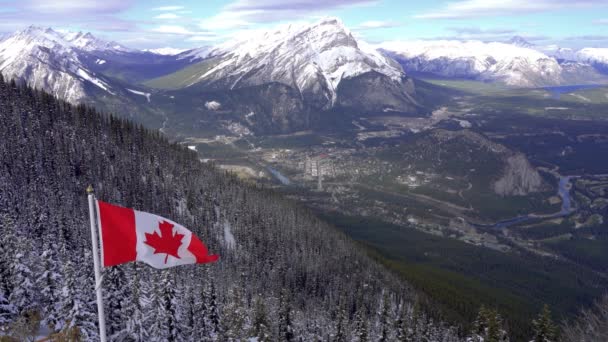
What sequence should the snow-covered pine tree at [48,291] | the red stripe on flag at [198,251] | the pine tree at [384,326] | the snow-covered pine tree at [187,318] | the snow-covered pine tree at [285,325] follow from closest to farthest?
the red stripe on flag at [198,251]
the snow-covered pine tree at [48,291]
the snow-covered pine tree at [187,318]
the snow-covered pine tree at [285,325]
the pine tree at [384,326]

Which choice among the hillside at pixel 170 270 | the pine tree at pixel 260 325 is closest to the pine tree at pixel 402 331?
the hillside at pixel 170 270

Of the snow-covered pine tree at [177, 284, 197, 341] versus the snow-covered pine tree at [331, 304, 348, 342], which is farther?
the snow-covered pine tree at [331, 304, 348, 342]

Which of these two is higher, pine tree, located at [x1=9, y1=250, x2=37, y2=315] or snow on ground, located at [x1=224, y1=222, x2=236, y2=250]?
pine tree, located at [x1=9, y1=250, x2=37, y2=315]

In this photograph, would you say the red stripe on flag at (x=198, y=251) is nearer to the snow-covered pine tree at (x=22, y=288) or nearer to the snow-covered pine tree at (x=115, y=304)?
the snow-covered pine tree at (x=115, y=304)

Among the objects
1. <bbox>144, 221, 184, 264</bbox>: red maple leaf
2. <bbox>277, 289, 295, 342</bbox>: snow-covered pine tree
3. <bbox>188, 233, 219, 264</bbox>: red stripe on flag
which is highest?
<bbox>144, 221, 184, 264</bbox>: red maple leaf

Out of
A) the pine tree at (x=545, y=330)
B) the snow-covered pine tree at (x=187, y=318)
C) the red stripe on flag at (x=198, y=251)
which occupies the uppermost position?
the red stripe on flag at (x=198, y=251)

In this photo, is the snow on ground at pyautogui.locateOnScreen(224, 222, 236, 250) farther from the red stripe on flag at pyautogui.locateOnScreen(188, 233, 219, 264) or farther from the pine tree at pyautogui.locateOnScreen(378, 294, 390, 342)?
the red stripe on flag at pyautogui.locateOnScreen(188, 233, 219, 264)

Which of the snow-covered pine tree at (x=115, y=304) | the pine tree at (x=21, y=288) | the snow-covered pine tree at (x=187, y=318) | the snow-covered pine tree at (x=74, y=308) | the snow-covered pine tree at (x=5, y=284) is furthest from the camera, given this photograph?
the snow-covered pine tree at (x=187, y=318)

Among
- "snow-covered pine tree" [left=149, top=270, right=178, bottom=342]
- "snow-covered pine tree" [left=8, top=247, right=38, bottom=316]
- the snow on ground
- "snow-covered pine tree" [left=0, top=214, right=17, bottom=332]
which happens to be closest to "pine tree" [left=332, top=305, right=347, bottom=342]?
"snow-covered pine tree" [left=149, top=270, right=178, bottom=342]
